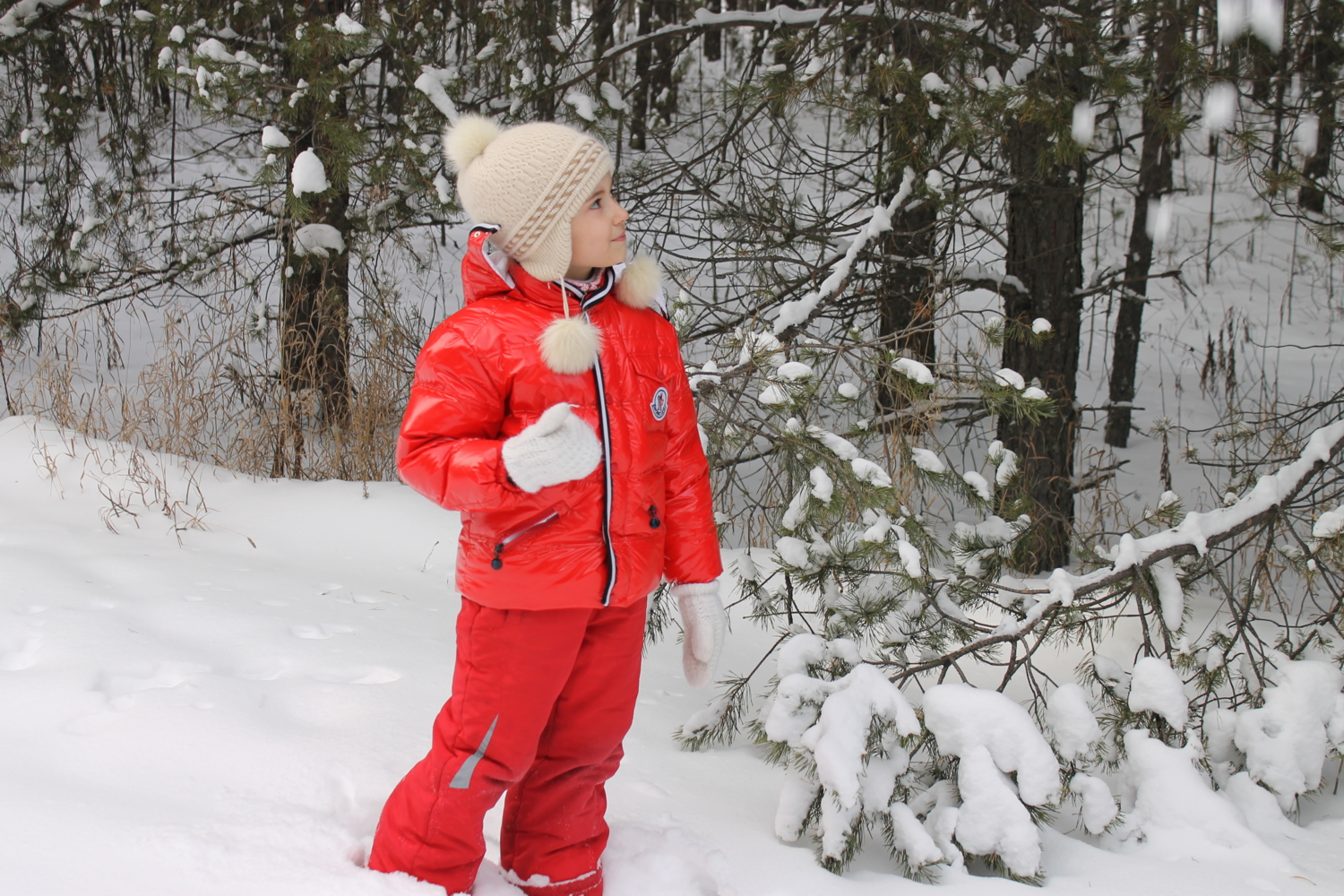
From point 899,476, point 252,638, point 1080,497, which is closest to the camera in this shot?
point 252,638

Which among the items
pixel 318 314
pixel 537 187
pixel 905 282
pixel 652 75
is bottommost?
pixel 318 314

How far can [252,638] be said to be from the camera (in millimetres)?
2572

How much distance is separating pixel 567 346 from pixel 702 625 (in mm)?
605

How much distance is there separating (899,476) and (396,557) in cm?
187

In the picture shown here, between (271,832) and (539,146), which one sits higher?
(539,146)

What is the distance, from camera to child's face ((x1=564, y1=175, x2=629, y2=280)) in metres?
1.66

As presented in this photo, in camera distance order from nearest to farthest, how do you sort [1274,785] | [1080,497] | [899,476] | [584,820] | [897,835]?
[584,820]
[897,835]
[1274,785]
[899,476]
[1080,497]

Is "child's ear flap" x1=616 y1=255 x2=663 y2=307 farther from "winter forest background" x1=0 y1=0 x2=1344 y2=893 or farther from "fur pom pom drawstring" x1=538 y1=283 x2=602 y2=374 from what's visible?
"winter forest background" x1=0 y1=0 x2=1344 y2=893

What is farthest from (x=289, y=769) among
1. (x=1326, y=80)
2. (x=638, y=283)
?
(x=1326, y=80)

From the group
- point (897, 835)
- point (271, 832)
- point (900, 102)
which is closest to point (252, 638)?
point (271, 832)

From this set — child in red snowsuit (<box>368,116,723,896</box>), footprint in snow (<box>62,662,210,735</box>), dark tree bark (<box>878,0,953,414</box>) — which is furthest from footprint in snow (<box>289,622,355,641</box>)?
dark tree bark (<box>878,0,953,414</box>)

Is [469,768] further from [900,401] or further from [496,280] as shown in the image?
[900,401]

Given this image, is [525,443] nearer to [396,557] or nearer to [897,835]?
[897,835]

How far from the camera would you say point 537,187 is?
1.61 m
